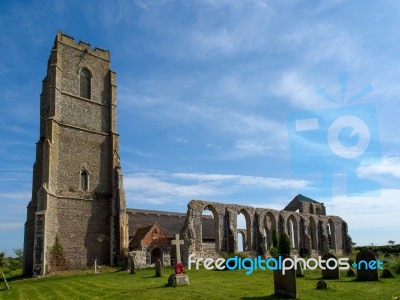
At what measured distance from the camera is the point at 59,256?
2348cm

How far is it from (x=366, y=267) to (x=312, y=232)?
2602cm

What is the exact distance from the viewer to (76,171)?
2617 cm

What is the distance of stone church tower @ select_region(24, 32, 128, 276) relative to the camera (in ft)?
78.8

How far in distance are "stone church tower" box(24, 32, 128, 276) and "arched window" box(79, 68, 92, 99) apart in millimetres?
77

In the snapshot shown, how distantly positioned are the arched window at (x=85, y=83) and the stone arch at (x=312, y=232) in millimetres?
24841

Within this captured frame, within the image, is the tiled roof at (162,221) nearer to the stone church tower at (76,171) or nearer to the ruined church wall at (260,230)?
the stone church tower at (76,171)

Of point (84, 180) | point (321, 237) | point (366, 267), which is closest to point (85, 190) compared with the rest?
point (84, 180)

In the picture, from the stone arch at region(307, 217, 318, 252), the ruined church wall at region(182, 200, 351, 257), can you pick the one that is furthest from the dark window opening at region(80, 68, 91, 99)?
the stone arch at region(307, 217, 318, 252)

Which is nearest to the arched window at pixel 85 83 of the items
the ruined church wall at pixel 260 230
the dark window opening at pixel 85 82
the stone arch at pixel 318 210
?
the dark window opening at pixel 85 82

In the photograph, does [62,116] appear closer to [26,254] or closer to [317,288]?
[26,254]

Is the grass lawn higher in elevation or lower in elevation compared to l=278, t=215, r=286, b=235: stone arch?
lower

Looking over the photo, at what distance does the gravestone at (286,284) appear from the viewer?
10.0 meters

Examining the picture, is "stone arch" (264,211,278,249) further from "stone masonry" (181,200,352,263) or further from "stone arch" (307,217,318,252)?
"stone arch" (307,217,318,252)

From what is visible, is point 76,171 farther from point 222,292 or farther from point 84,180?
point 222,292
